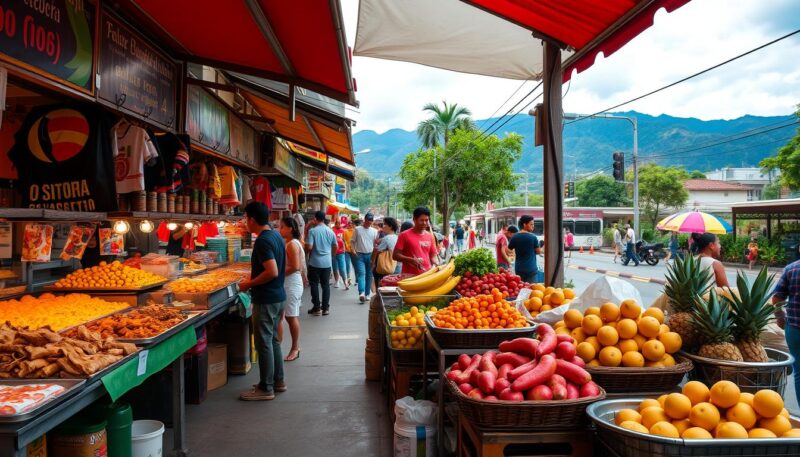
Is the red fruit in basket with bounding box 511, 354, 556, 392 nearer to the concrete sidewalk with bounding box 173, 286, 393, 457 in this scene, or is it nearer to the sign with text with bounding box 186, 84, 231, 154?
the concrete sidewalk with bounding box 173, 286, 393, 457

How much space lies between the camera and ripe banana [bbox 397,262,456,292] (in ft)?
19.7

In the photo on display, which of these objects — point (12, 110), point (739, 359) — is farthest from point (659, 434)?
point (12, 110)

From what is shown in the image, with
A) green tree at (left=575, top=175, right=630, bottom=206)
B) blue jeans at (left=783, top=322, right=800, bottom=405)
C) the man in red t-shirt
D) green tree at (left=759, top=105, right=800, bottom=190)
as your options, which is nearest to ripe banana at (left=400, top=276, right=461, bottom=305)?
the man in red t-shirt

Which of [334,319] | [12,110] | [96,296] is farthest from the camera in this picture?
[334,319]

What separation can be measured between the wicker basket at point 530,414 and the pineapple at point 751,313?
1.21 metres

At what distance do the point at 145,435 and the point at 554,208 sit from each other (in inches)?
170

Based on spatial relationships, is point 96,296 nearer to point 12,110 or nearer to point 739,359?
point 12,110

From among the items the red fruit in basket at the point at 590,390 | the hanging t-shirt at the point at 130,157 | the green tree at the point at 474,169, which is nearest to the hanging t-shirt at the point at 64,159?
the hanging t-shirt at the point at 130,157

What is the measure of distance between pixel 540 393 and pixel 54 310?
13.8 feet

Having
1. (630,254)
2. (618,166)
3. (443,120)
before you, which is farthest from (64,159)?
(443,120)

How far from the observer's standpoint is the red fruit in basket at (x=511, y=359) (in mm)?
3150

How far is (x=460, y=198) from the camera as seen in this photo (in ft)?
114

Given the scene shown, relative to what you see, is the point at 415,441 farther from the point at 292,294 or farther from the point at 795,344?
the point at 795,344

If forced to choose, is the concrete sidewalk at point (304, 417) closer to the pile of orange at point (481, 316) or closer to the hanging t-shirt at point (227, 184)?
the pile of orange at point (481, 316)
